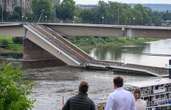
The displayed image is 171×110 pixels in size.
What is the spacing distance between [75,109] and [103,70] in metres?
50.7

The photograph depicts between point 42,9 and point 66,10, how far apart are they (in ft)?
32.0

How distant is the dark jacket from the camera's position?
8.62 m

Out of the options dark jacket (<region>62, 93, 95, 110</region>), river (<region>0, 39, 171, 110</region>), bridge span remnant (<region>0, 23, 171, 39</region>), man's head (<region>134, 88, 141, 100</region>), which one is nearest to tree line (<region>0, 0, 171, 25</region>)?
bridge span remnant (<region>0, 23, 171, 39</region>)

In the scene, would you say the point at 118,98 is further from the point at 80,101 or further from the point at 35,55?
the point at 35,55

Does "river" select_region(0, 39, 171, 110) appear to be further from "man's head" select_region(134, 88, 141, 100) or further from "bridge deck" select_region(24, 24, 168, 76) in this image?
"man's head" select_region(134, 88, 141, 100)

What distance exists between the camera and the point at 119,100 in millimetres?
8945

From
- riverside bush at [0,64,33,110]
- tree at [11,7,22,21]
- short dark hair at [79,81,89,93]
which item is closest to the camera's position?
short dark hair at [79,81,89,93]

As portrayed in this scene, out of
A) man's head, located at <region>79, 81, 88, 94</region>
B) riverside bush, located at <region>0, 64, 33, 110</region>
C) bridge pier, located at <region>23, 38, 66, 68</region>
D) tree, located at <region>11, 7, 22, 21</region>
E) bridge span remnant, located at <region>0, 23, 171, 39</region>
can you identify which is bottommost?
bridge pier, located at <region>23, 38, 66, 68</region>

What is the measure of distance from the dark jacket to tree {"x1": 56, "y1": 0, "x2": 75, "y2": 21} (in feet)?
363

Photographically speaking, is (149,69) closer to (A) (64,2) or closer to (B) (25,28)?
(B) (25,28)

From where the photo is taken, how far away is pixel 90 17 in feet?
395

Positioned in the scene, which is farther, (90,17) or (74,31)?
(90,17)

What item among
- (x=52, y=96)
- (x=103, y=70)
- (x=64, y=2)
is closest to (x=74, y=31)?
(x=103, y=70)

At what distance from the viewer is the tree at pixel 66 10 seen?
12020cm
